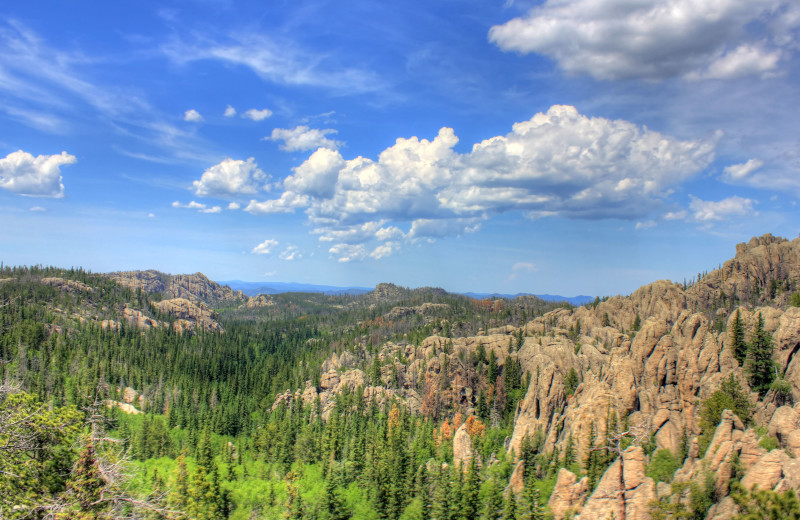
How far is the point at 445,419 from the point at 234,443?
52835mm

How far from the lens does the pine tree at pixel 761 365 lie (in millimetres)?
67812

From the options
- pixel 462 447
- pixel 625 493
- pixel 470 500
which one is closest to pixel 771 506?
pixel 625 493

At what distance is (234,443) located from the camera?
11600cm

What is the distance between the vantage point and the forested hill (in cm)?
3189

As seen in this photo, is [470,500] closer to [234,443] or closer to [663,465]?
[663,465]

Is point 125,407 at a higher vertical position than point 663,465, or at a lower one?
lower

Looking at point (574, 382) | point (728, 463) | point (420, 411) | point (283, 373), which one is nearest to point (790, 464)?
point (728, 463)

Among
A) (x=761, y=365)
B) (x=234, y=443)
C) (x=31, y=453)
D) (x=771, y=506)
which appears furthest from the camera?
(x=234, y=443)

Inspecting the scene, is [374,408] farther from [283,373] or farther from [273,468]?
[283,373]

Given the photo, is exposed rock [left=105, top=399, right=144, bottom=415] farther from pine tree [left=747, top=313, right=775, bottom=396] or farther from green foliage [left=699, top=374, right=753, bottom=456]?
pine tree [left=747, top=313, right=775, bottom=396]

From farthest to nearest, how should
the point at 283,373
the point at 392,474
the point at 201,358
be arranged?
the point at 201,358 → the point at 283,373 → the point at 392,474

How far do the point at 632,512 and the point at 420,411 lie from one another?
8827 cm

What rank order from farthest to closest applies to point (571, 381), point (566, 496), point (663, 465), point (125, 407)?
point (125, 407), point (571, 381), point (663, 465), point (566, 496)

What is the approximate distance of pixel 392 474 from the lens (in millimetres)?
72812
